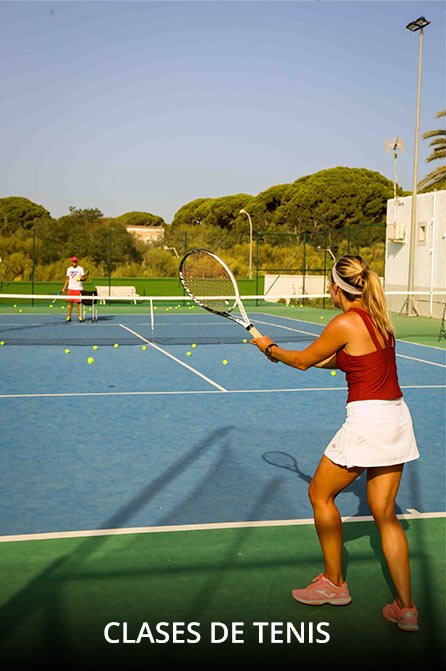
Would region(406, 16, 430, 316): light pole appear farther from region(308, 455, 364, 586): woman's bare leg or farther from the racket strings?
region(308, 455, 364, 586): woman's bare leg

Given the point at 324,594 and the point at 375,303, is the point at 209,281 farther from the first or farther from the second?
the point at 324,594

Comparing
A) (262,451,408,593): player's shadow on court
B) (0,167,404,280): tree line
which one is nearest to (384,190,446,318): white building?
(0,167,404,280): tree line

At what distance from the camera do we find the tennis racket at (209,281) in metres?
4.85

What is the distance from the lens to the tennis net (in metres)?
15.0

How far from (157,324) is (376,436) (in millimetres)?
Answer: 16415

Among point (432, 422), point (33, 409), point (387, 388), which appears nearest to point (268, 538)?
point (387, 388)

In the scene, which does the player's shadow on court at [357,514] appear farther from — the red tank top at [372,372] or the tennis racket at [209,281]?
the tennis racket at [209,281]

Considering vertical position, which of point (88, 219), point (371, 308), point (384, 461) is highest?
point (88, 219)

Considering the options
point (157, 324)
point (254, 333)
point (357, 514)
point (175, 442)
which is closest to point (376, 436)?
point (254, 333)

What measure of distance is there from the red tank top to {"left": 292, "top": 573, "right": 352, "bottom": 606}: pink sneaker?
2.78 ft

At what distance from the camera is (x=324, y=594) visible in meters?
3.05

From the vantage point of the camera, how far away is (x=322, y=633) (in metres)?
2.85

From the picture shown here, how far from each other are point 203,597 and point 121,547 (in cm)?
75

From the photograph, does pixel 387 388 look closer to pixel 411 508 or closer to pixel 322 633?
pixel 322 633
